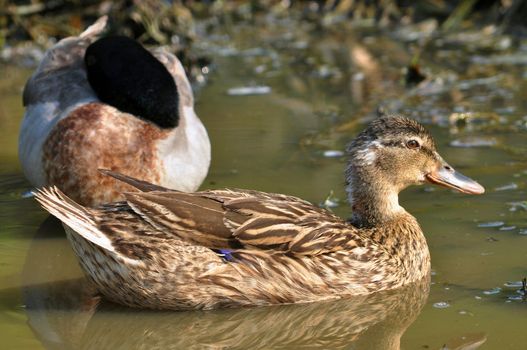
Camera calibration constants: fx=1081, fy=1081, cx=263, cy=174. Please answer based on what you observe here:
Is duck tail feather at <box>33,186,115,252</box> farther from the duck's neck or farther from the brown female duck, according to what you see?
the duck's neck

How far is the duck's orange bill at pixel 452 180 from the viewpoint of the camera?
7297mm

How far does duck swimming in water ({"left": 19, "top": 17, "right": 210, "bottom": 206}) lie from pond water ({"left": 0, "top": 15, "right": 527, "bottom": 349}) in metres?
0.44

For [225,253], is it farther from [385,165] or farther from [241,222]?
[385,165]

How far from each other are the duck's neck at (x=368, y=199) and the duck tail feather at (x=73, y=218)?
171cm

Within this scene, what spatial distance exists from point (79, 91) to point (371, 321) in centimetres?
337

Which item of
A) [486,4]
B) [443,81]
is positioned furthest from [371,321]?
[486,4]

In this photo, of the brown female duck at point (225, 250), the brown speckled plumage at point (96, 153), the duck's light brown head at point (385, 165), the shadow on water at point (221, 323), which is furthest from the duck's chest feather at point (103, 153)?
the duck's light brown head at point (385, 165)

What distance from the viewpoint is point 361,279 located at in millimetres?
6672

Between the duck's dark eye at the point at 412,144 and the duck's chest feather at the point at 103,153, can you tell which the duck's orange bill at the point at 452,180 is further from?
the duck's chest feather at the point at 103,153

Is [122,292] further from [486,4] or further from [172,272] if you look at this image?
[486,4]

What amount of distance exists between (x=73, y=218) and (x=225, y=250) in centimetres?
91

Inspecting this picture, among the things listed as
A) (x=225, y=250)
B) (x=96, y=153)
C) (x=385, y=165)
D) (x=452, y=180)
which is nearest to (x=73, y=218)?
(x=225, y=250)

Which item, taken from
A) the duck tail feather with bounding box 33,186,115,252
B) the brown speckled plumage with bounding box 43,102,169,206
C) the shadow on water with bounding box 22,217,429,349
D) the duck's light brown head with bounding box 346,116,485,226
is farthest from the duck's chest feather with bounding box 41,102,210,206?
the duck's light brown head with bounding box 346,116,485,226

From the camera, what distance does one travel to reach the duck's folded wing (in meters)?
6.42
